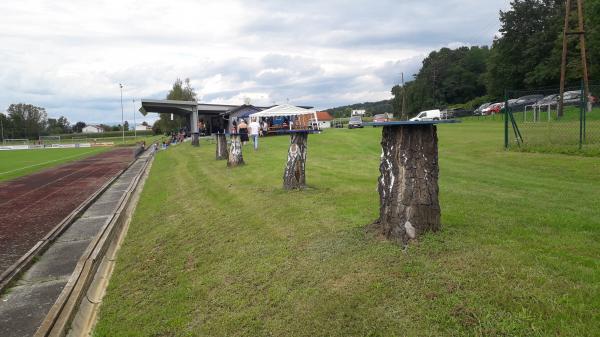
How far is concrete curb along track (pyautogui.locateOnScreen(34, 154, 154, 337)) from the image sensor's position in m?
5.48

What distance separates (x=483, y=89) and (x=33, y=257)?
96260 mm

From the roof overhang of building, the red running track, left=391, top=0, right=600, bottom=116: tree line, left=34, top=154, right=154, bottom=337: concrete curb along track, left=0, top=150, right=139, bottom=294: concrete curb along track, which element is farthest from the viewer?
left=391, top=0, right=600, bottom=116: tree line

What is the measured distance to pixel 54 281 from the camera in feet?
24.7

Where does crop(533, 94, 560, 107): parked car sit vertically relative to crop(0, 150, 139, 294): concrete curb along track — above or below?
above

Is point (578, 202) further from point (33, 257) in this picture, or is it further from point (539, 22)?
point (539, 22)

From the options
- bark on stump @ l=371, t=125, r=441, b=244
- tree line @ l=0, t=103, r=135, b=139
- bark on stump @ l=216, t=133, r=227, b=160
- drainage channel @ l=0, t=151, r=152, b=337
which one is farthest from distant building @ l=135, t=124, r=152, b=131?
bark on stump @ l=371, t=125, r=441, b=244

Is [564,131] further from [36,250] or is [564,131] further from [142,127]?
[142,127]

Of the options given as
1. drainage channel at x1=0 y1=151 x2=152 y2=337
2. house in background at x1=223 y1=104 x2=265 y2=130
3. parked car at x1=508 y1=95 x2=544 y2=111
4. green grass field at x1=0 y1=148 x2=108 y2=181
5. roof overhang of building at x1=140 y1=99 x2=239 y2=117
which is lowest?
drainage channel at x1=0 y1=151 x2=152 y2=337

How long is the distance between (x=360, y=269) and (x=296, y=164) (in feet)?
17.4

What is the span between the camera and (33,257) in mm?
8680

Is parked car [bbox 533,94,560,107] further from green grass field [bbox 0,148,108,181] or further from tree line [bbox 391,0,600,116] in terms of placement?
green grass field [bbox 0,148,108,181]

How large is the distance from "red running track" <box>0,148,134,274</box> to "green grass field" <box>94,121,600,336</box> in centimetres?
250

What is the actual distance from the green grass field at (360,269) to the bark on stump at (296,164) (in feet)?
1.18

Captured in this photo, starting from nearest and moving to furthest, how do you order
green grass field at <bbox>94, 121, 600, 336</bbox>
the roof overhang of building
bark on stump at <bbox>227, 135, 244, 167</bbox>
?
green grass field at <bbox>94, 121, 600, 336</bbox>, bark on stump at <bbox>227, 135, 244, 167</bbox>, the roof overhang of building
